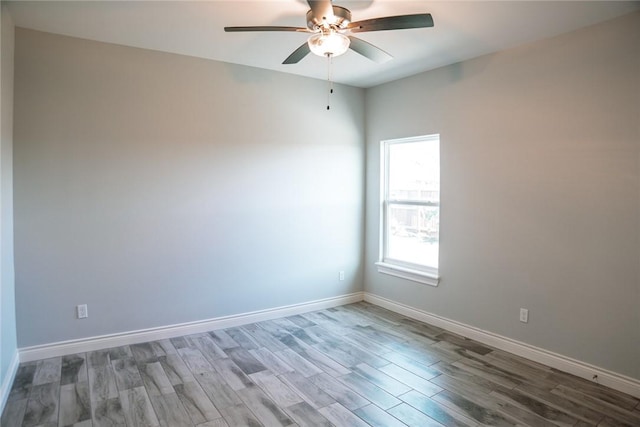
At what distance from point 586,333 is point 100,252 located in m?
3.99

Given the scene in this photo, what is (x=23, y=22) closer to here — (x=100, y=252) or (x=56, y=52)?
(x=56, y=52)

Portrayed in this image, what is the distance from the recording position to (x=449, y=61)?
3725mm

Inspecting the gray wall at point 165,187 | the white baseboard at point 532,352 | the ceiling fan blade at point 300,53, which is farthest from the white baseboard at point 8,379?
the white baseboard at point 532,352

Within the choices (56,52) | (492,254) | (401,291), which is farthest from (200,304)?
(492,254)

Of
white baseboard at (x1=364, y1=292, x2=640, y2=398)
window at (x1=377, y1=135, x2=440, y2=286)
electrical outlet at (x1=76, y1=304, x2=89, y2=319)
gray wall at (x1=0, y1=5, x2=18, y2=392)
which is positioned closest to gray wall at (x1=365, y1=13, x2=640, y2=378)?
white baseboard at (x1=364, y1=292, x2=640, y2=398)

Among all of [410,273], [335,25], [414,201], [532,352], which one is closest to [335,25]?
[335,25]

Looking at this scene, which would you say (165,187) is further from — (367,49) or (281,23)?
(367,49)

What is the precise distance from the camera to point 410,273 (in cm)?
428

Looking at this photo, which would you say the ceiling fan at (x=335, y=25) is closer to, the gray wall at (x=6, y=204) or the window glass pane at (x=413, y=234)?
the gray wall at (x=6, y=204)

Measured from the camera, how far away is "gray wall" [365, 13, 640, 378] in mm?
2750

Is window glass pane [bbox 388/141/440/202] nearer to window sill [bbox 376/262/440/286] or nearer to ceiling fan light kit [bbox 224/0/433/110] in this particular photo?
window sill [bbox 376/262/440/286]

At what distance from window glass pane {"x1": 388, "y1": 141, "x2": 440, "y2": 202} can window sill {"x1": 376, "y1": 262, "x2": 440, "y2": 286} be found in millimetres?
790

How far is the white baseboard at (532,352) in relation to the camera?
2.76m

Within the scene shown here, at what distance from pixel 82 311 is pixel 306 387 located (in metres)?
2.04
